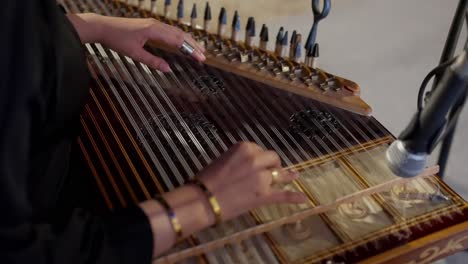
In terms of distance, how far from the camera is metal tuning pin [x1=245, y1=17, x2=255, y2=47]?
138cm

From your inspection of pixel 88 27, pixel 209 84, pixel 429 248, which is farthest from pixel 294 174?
pixel 88 27

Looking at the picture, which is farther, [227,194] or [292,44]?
[292,44]

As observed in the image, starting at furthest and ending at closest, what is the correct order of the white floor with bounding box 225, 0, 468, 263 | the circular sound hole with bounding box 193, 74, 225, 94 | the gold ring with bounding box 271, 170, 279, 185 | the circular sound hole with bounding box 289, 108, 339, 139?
the white floor with bounding box 225, 0, 468, 263 → the circular sound hole with bounding box 193, 74, 225, 94 → the circular sound hole with bounding box 289, 108, 339, 139 → the gold ring with bounding box 271, 170, 279, 185

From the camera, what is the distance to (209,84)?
1.32m

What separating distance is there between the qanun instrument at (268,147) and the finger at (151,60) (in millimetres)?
26

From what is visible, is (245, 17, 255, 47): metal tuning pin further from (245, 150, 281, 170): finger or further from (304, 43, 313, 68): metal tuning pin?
(245, 150, 281, 170): finger

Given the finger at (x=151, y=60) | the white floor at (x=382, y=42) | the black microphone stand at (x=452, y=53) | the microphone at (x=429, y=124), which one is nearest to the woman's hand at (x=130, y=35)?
the finger at (x=151, y=60)

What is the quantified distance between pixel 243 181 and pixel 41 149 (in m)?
0.35

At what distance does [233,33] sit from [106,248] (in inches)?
28.2

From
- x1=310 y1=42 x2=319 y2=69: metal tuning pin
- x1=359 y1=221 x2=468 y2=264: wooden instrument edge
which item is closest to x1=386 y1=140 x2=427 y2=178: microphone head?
x1=359 y1=221 x2=468 y2=264: wooden instrument edge

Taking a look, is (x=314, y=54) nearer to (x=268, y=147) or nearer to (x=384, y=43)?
(x=268, y=147)

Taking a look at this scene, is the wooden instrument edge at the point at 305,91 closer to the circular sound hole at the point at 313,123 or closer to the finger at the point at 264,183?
the circular sound hole at the point at 313,123

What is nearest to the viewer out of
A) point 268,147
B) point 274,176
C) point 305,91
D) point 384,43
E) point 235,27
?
point 274,176

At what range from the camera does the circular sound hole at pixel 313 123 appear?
1.19 metres
